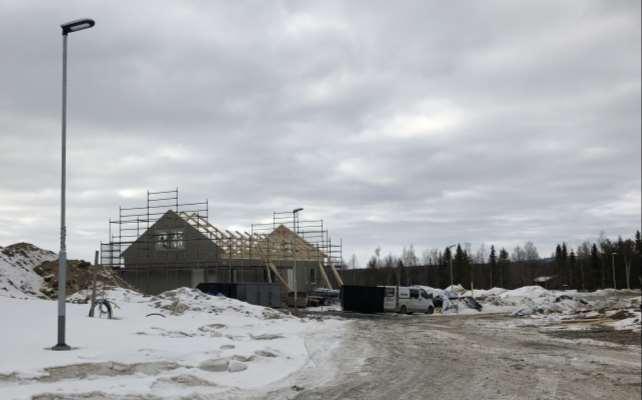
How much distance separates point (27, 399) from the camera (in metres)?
9.70

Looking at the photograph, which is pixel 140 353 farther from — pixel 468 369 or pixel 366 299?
pixel 366 299

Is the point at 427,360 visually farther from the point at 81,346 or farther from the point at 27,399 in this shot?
the point at 27,399

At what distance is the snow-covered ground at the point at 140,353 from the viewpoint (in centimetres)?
1136

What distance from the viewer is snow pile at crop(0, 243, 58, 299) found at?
2764 cm

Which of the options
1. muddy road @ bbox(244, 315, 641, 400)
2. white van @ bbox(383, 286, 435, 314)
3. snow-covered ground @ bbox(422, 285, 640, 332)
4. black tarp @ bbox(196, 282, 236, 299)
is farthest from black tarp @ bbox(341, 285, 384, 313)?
muddy road @ bbox(244, 315, 641, 400)

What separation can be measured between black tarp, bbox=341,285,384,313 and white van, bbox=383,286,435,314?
50 cm

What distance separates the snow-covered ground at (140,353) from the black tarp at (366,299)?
19664 millimetres

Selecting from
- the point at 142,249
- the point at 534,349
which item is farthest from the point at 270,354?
the point at 142,249

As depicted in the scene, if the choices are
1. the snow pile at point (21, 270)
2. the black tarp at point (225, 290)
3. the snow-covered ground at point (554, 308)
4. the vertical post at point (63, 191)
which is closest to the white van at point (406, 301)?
the snow-covered ground at point (554, 308)

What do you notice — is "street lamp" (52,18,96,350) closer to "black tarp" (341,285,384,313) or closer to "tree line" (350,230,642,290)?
"black tarp" (341,285,384,313)

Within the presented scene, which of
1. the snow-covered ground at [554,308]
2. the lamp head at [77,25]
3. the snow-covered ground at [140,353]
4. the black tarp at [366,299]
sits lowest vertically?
the snow-covered ground at [554,308]

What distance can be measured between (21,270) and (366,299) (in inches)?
899

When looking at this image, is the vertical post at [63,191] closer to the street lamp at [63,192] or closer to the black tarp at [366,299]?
the street lamp at [63,192]

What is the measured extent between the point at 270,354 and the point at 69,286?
66.1ft
